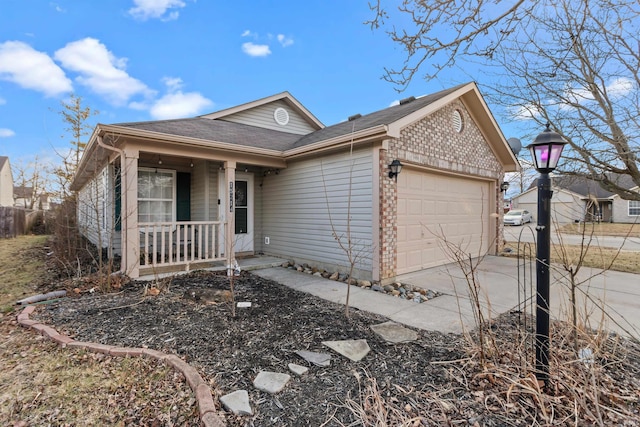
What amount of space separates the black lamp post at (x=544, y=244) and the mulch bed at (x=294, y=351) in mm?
500

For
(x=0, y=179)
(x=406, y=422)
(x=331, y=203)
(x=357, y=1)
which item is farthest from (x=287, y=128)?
(x=0, y=179)

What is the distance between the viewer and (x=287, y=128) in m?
11.5

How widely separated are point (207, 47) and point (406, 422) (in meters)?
11.0

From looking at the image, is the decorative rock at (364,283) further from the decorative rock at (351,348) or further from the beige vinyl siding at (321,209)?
the decorative rock at (351,348)

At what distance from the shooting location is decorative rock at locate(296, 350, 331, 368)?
285cm

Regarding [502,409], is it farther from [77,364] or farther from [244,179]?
[244,179]

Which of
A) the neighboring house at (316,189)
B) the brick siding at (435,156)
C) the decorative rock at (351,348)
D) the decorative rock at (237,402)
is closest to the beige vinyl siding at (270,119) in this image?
the neighboring house at (316,189)

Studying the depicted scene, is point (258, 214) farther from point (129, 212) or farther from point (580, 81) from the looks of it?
point (580, 81)

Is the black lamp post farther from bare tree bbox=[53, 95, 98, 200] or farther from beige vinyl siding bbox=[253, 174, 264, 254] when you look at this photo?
bare tree bbox=[53, 95, 98, 200]

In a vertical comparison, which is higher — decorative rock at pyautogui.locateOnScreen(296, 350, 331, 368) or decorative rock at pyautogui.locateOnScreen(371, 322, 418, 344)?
decorative rock at pyautogui.locateOnScreen(371, 322, 418, 344)

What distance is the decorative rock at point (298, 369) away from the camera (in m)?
2.68

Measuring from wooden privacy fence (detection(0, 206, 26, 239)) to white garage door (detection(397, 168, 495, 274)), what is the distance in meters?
18.3

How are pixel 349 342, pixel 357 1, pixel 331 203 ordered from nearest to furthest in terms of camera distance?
pixel 349 342 → pixel 357 1 → pixel 331 203

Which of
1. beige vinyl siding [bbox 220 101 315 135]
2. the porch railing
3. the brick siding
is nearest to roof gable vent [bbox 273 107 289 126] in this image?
beige vinyl siding [bbox 220 101 315 135]
